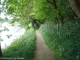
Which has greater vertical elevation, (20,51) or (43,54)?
(20,51)

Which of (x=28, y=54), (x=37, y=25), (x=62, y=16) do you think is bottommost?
(x=37, y=25)

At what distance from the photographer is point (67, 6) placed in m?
16.6

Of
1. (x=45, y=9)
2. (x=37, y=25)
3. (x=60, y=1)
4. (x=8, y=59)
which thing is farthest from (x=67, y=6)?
(x=37, y=25)

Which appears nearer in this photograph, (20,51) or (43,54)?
(20,51)

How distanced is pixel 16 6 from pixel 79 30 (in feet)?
20.7

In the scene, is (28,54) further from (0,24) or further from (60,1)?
(60,1)

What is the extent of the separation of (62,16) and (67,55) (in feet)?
24.2

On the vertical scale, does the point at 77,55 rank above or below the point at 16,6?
below

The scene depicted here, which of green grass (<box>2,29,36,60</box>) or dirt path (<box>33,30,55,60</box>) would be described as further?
dirt path (<box>33,30,55,60</box>)

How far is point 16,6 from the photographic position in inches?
602

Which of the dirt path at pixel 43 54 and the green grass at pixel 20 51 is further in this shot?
the dirt path at pixel 43 54

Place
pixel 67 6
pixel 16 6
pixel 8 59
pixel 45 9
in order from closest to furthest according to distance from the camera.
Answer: pixel 8 59, pixel 16 6, pixel 67 6, pixel 45 9

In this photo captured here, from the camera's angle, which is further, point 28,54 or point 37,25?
point 37,25

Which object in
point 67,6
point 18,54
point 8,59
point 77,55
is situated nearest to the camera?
point 77,55
